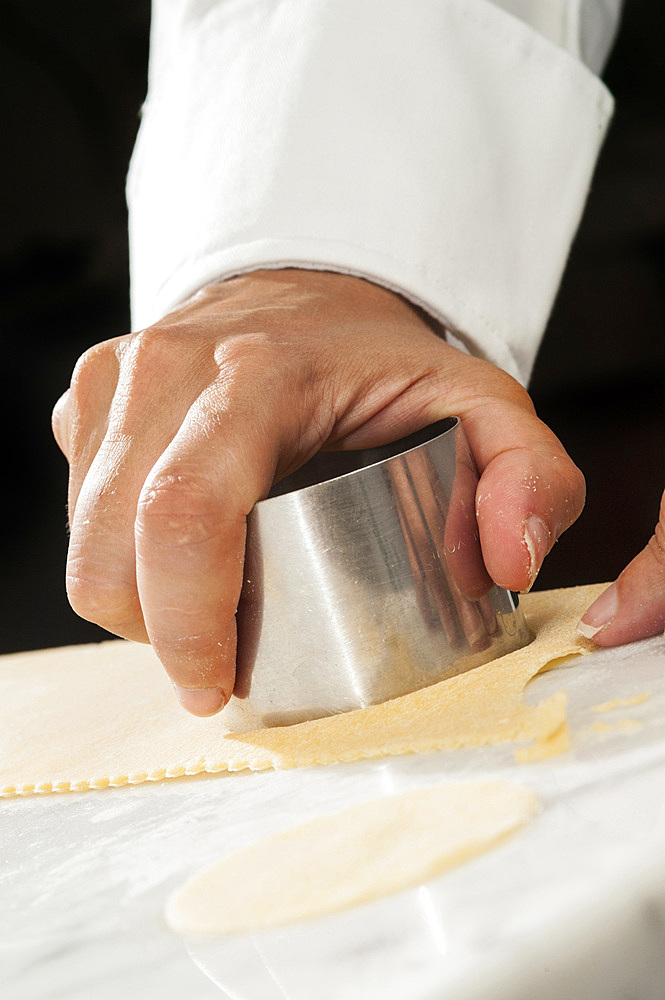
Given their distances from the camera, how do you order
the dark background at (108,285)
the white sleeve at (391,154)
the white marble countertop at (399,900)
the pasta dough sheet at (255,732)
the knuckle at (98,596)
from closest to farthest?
the white marble countertop at (399,900) → the pasta dough sheet at (255,732) → the knuckle at (98,596) → the white sleeve at (391,154) → the dark background at (108,285)

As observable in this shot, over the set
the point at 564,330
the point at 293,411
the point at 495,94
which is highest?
the point at 495,94

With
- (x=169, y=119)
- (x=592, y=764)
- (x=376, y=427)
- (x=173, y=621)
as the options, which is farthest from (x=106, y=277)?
(x=592, y=764)

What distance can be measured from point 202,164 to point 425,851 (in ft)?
2.45

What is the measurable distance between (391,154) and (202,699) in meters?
A: 0.56

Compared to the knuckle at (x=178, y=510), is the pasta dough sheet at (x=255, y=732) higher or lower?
lower

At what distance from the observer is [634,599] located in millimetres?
486

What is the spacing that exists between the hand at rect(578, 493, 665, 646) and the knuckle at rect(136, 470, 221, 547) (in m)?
0.21

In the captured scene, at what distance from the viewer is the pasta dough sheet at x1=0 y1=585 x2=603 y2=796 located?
0.40 metres

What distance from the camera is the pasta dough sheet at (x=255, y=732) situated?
40cm

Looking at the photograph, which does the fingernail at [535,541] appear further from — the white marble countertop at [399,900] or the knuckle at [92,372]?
the knuckle at [92,372]

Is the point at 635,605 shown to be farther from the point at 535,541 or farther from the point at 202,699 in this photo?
the point at 202,699

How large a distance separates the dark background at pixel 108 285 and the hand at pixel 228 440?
0.75 meters

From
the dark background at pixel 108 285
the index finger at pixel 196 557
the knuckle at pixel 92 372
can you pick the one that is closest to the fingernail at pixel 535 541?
the index finger at pixel 196 557

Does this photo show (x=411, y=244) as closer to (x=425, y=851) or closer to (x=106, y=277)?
(x=425, y=851)
